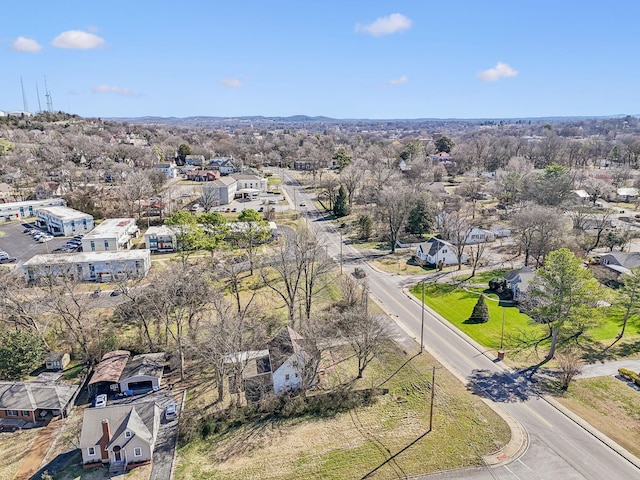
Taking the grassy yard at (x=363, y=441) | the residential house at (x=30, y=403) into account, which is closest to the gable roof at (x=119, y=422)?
the grassy yard at (x=363, y=441)

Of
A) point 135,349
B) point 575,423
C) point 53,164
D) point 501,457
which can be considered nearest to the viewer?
point 501,457

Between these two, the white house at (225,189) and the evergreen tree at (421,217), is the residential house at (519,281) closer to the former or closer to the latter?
the evergreen tree at (421,217)

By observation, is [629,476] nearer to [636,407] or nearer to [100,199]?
[636,407]

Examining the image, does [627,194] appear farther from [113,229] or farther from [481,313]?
[113,229]

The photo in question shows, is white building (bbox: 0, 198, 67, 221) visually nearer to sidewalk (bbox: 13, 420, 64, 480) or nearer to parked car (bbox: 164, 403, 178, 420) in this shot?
sidewalk (bbox: 13, 420, 64, 480)

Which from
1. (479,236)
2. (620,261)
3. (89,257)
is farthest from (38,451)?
(620,261)

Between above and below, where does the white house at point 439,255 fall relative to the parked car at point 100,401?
above

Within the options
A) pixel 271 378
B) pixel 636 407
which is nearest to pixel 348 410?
pixel 271 378

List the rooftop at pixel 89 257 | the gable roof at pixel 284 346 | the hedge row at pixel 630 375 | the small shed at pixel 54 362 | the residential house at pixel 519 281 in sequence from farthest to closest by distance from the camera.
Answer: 1. the rooftop at pixel 89 257
2. the residential house at pixel 519 281
3. the small shed at pixel 54 362
4. the gable roof at pixel 284 346
5. the hedge row at pixel 630 375
